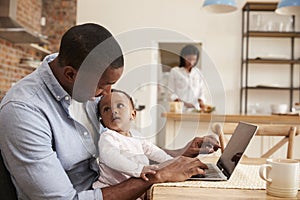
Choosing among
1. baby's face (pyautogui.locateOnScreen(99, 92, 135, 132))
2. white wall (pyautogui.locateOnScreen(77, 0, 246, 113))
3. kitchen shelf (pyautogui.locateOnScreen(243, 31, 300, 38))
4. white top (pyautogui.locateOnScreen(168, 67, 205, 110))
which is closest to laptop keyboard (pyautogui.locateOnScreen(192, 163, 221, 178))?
baby's face (pyautogui.locateOnScreen(99, 92, 135, 132))

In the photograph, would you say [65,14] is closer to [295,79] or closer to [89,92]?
[295,79]

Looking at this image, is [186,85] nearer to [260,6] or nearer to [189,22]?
[189,22]

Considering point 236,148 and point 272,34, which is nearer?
point 236,148

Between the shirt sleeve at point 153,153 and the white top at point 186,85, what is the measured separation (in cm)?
261

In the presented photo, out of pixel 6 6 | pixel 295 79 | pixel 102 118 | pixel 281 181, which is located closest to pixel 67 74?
pixel 102 118

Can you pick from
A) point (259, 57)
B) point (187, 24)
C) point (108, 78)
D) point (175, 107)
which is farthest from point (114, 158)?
point (187, 24)

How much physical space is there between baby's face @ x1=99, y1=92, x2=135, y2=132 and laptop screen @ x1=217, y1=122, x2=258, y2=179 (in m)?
0.34

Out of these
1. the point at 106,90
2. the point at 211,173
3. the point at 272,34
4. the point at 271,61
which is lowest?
the point at 211,173

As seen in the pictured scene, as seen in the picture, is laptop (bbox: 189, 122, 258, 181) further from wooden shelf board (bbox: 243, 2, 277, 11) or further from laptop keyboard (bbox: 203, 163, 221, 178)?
wooden shelf board (bbox: 243, 2, 277, 11)

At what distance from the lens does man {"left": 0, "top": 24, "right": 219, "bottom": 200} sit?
954 millimetres

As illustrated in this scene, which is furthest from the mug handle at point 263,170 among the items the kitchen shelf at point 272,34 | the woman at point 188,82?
the kitchen shelf at point 272,34

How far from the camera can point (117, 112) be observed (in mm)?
1227

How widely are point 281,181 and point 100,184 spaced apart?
556 millimetres

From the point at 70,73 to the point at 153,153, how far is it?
1.42 ft
